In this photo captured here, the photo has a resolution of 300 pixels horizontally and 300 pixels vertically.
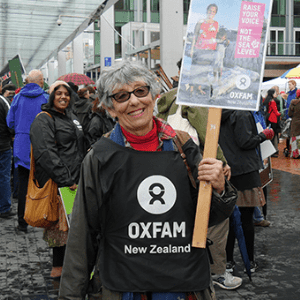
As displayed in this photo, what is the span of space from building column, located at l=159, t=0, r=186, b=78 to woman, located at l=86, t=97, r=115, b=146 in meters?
3.08

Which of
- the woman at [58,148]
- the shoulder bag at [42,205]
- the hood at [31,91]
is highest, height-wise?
the hood at [31,91]

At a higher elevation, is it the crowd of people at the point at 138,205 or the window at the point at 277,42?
the window at the point at 277,42

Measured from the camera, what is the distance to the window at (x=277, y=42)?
3712 centimetres

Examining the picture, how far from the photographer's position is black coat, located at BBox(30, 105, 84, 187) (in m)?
4.62

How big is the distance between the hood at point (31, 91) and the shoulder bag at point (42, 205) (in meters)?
1.94

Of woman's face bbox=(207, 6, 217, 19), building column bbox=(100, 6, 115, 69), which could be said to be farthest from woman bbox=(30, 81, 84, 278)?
building column bbox=(100, 6, 115, 69)

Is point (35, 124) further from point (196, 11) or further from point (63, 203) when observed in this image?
point (196, 11)

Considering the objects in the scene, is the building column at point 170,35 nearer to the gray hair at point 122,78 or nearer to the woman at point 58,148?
the woman at point 58,148

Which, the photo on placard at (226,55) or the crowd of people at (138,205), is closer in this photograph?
the crowd of people at (138,205)

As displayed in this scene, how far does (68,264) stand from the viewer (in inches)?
86.0

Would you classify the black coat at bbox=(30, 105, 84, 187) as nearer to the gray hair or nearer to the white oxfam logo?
the gray hair

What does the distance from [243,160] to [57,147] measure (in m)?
1.82

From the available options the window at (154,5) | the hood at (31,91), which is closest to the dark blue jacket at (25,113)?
the hood at (31,91)

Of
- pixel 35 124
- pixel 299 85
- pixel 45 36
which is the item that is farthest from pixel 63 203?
pixel 45 36
